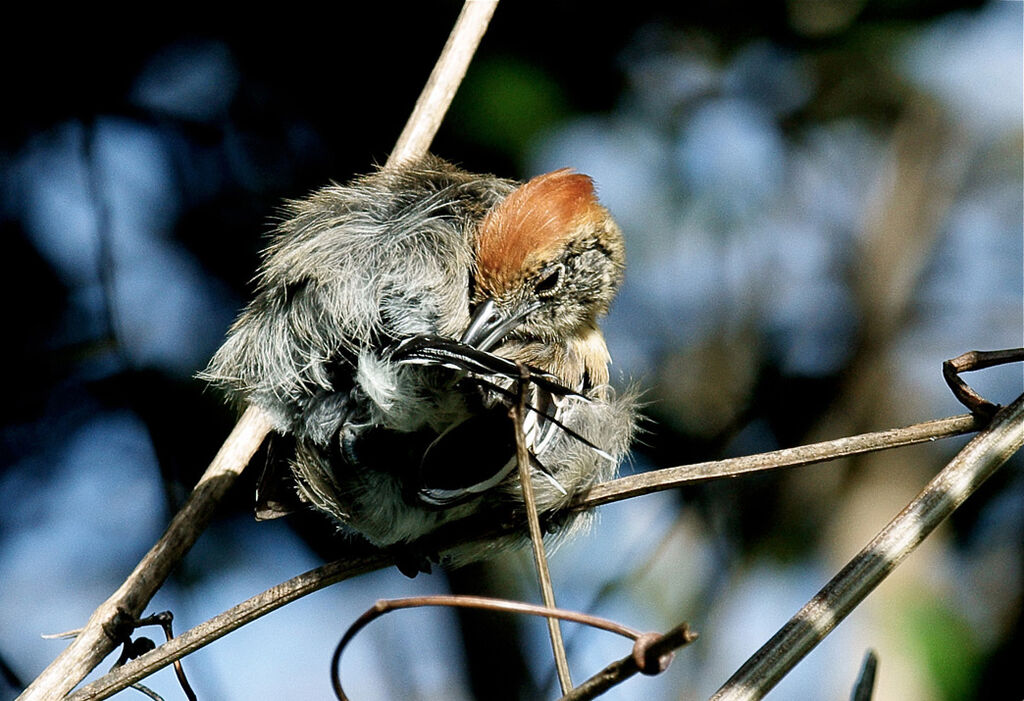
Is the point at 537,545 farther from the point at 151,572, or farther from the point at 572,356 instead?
the point at 151,572

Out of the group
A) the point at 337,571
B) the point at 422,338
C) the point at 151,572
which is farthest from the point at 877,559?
the point at 151,572

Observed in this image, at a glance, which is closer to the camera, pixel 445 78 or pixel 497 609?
pixel 497 609

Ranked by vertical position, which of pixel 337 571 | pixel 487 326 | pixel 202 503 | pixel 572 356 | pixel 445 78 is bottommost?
pixel 337 571

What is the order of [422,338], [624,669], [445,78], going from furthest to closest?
[445,78]
[422,338]
[624,669]

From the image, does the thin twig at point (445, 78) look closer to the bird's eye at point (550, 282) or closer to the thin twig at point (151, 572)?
the bird's eye at point (550, 282)

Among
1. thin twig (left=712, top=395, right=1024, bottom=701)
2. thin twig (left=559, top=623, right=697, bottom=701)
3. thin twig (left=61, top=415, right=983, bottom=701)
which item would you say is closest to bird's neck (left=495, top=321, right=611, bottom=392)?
thin twig (left=61, top=415, right=983, bottom=701)

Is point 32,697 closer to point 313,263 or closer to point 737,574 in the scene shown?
point 313,263

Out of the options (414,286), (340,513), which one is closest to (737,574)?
(340,513)
